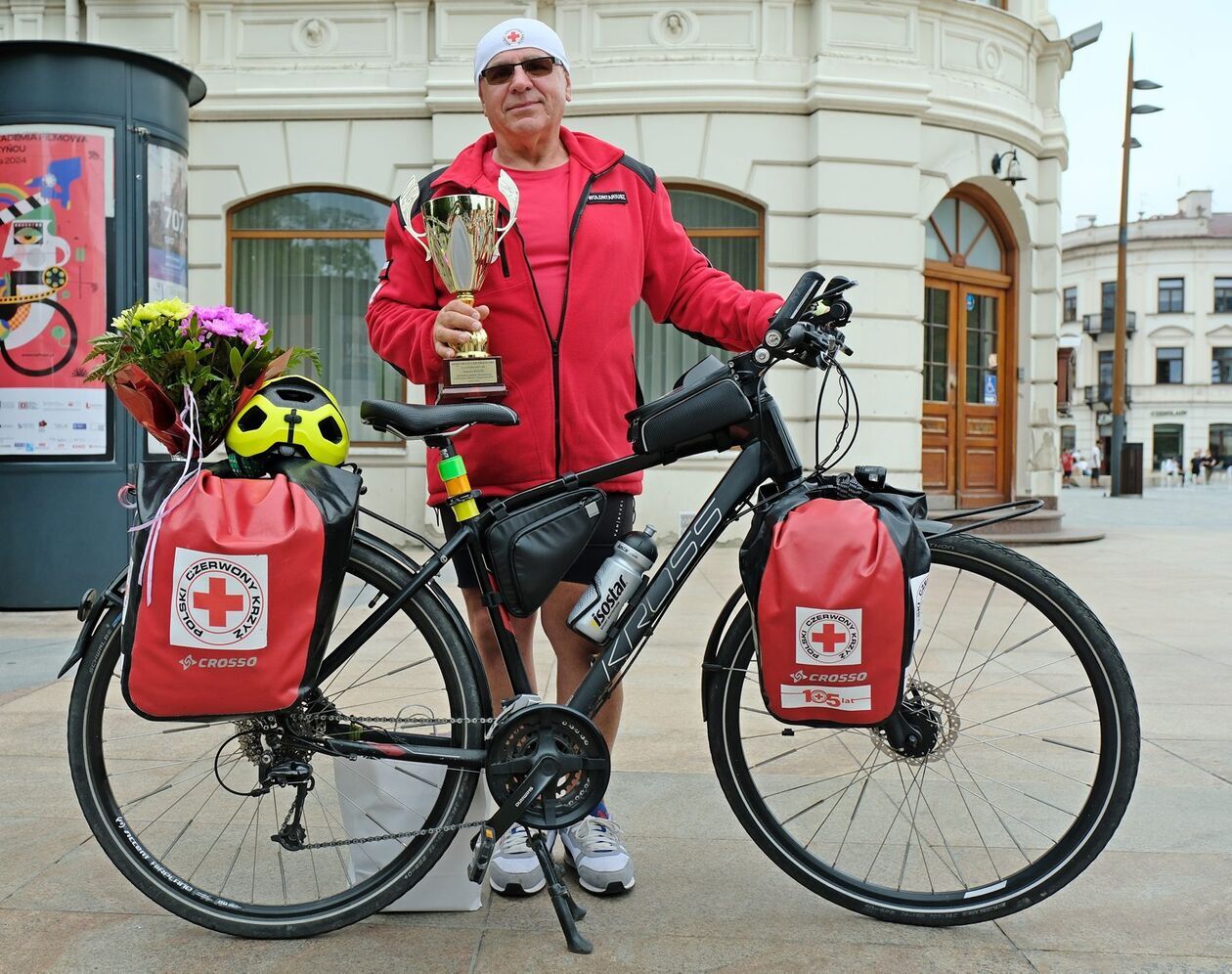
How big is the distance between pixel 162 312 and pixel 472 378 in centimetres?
65

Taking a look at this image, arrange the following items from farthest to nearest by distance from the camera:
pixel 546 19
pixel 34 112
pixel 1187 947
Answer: pixel 546 19 < pixel 34 112 < pixel 1187 947

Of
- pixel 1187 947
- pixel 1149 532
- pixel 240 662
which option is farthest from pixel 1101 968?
pixel 1149 532

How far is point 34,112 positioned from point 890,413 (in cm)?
739

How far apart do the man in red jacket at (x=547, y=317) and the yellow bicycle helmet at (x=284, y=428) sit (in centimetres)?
31

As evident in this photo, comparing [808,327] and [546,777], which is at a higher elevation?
[808,327]

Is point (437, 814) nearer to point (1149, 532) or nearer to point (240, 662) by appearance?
point (240, 662)

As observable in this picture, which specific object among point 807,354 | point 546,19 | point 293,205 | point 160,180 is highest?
point 546,19

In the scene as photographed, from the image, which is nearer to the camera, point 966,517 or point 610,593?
point 610,593

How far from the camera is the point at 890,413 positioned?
10781mm

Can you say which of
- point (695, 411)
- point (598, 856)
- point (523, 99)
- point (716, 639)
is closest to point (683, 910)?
point (598, 856)

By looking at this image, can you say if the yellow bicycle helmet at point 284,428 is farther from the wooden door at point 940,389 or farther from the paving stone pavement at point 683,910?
the wooden door at point 940,389

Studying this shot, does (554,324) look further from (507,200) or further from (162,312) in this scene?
(162,312)

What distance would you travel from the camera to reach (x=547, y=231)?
2768 millimetres

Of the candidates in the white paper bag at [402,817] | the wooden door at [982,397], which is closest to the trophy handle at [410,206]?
the white paper bag at [402,817]
